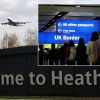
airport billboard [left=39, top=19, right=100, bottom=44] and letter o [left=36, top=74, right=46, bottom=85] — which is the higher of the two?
airport billboard [left=39, top=19, right=100, bottom=44]

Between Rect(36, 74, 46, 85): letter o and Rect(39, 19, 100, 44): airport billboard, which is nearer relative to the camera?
Rect(39, 19, 100, 44): airport billboard

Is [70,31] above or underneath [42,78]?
above

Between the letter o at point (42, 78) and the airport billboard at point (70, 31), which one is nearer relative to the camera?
the airport billboard at point (70, 31)

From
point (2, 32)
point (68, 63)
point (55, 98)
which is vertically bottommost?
point (55, 98)

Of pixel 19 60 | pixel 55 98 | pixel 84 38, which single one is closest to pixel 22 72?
pixel 19 60

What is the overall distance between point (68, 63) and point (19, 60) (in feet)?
6.08

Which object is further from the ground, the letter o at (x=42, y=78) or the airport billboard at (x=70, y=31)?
the airport billboard at (x=70, y=31)

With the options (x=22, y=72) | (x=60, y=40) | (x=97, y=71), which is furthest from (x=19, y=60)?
(x=97, y=71)

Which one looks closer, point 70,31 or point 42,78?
point 70,31

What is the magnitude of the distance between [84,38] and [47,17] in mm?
1549

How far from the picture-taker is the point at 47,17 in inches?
658

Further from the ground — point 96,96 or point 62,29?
point 62,29

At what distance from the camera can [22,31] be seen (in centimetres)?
1700

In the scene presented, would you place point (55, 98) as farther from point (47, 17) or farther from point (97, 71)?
point (47, 17)
